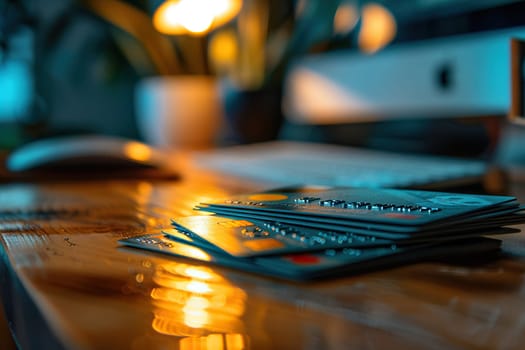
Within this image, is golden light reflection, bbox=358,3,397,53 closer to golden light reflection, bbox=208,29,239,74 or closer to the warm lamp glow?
the warm lamp glow

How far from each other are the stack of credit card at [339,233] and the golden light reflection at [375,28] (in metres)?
1.16

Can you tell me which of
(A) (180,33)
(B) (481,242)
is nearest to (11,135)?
(A) (180,33)

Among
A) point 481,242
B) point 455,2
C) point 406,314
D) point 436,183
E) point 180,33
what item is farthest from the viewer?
point 180,33

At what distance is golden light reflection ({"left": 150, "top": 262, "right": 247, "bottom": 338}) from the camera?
0.75 feet

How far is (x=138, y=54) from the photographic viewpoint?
201 cm

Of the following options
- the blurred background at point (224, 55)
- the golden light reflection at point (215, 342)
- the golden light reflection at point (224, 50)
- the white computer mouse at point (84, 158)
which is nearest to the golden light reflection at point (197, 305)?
the golden light reflection at point (215, 342)

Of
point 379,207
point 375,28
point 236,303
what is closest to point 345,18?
point 375,28

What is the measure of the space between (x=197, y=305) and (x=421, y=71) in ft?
3.86

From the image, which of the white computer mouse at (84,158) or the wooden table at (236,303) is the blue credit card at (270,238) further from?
the white computer mouse at (84,158)

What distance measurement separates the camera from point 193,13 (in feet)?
4.77

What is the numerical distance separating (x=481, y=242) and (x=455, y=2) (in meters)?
1.05

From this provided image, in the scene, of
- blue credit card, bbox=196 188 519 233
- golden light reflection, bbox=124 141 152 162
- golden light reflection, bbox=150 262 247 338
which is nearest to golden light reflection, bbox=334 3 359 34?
golden light reflection, bbox=124 141 152 162

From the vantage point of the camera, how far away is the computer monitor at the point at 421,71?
116 centimetres

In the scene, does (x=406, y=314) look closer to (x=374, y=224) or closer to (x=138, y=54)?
(x=374, y=224)
